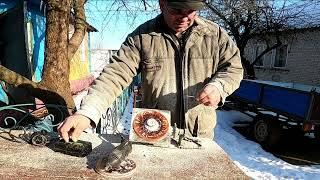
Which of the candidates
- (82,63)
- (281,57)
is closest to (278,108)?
(281,57)

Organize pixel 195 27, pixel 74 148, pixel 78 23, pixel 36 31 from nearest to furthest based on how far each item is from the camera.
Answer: pixel 74 148
pixel 195 27
pixel 78 23
pixel 36 31

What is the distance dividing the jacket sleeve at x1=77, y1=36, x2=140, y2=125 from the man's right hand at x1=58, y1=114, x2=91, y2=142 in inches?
1.5

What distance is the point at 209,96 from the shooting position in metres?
1.95

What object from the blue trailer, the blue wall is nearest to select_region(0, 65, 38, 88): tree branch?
the blue wall

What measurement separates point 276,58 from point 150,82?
1749cm

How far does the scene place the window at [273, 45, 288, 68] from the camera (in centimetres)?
1781

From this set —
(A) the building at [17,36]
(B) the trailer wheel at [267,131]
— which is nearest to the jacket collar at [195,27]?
(A) the building at [17,36]

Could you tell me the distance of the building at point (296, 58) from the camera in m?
15.6

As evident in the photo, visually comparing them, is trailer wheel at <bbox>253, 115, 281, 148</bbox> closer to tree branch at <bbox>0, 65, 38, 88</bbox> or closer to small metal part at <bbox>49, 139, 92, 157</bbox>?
tree branch at <bbox>0, 65, 38, 88</bbox>

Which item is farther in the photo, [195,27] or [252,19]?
[252,19]

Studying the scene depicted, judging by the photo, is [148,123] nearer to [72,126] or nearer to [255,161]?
[72,126]

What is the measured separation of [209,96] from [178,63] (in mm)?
493

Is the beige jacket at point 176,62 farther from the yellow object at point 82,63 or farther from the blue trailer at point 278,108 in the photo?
the yellow object at point 82,63

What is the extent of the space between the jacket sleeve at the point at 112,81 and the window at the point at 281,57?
16663mm
